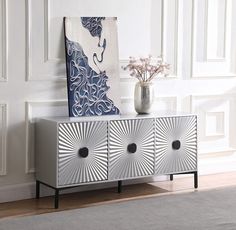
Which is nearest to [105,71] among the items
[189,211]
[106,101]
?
[106,101]

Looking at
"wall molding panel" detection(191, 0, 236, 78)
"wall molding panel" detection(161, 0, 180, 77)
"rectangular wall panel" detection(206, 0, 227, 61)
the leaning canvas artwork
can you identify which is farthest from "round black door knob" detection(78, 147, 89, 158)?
"rectangular wall panel" detection(206, 0, 227, 61)

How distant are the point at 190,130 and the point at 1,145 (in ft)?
4.81

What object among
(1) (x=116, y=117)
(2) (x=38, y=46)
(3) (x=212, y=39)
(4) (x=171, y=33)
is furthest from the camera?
(3) (x=212, y=39)

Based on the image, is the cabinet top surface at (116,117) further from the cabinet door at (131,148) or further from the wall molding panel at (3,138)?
the wall molding panel at (3,138)

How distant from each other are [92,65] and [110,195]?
0.98 metres

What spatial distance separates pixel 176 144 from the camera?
4543 mm

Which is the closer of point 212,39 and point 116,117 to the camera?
point 116,117

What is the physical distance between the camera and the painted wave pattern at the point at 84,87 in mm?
4278

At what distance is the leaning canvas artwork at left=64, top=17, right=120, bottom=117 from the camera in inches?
169

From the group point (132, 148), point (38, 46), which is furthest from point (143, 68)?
point (38, 46)

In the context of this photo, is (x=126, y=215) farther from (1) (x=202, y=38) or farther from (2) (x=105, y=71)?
(1) (x=202, y=38)

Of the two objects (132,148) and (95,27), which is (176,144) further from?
(95,27)

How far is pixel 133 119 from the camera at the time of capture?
14.1 ft

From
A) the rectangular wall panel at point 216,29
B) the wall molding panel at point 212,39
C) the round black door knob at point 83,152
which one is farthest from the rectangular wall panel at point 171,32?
the round black door knob at point 83,152
